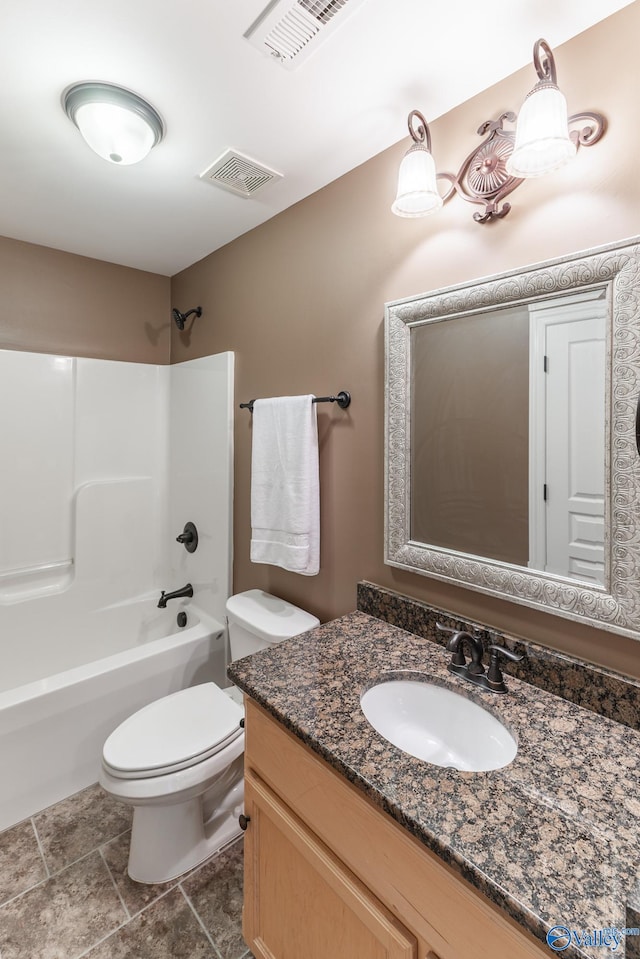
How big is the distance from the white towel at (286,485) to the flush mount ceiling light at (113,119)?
0.88m

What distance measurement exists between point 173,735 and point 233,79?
1935mm

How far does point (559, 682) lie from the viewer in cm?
103

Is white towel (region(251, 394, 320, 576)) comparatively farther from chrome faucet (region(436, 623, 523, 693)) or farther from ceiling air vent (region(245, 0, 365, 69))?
ceiling air vent (region(245, 0, 365, 69))

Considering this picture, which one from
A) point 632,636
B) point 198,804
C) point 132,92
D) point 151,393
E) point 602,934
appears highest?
point 132,92

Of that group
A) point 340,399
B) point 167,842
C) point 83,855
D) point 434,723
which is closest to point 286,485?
point 340,399

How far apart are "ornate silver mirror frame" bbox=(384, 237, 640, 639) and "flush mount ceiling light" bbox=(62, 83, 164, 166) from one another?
908mm

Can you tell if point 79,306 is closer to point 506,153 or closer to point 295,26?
point 295,26

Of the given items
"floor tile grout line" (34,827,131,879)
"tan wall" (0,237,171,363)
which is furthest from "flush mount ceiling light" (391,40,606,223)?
"floor tile grout line" (34,827,131,879)

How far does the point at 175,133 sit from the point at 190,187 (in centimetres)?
31

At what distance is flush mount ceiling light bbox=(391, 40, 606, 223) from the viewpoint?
36.5 inches

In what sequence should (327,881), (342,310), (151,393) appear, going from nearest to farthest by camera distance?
(327,881) → (342,310) → (151,393)

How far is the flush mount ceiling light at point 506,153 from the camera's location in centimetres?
93

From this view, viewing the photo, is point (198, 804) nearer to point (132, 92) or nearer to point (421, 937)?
point (421, 937)

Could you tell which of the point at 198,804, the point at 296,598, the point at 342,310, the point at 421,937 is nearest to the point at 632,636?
the point at 421,937
